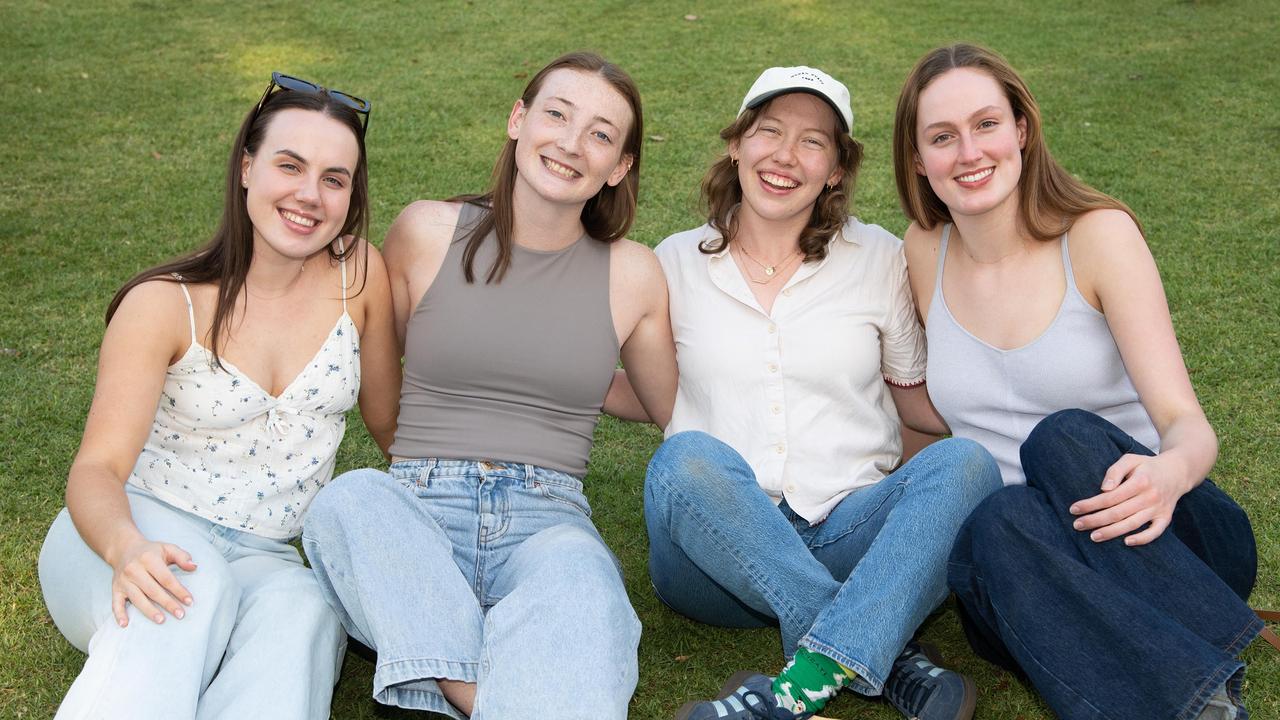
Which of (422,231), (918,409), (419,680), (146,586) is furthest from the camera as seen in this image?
(918,409)

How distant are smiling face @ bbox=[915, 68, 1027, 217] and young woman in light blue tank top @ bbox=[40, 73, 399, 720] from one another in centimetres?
156

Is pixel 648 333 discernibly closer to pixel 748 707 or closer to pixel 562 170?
pixel 562 170

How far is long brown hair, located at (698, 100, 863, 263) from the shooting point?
11.2 ft

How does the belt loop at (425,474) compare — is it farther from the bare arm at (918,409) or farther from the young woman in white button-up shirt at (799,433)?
the bare arm at (918,409)

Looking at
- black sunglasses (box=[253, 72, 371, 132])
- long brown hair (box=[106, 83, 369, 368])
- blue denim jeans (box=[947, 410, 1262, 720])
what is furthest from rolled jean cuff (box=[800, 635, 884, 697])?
black sunglasses (box=[253, 72, 371, 132])

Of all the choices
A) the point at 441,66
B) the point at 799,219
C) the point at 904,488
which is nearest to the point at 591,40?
the point at 441,66

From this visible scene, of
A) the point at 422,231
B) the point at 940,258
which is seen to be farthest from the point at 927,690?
the point at 422,231

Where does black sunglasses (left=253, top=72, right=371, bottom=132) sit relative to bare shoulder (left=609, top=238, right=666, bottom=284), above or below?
above

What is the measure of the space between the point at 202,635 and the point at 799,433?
5.33ft

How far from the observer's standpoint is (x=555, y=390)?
3.33 meters

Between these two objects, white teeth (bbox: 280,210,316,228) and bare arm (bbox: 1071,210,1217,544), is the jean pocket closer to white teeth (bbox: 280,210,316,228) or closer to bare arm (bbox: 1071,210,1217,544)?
white teeth (bbox: 280,210,316,228)

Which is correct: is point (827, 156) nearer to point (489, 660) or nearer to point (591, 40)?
point (489, 660)

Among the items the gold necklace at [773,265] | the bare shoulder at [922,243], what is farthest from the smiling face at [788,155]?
the bare shoulder at [922,243]

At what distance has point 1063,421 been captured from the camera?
9.36ft
